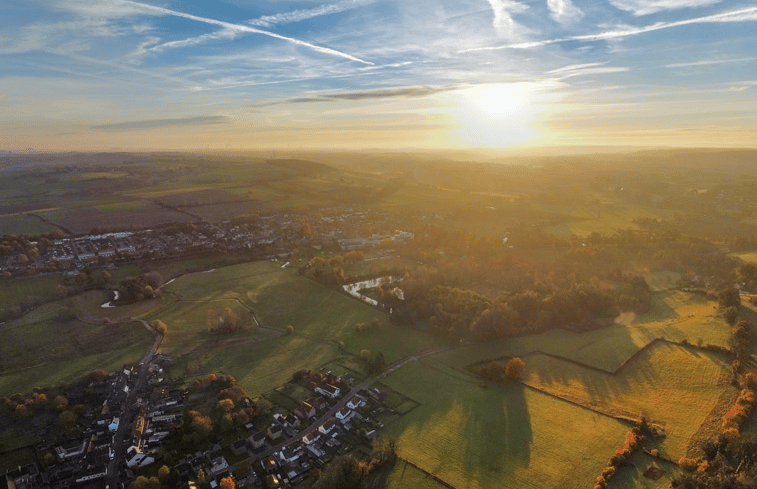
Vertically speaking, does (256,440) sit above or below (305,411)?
below

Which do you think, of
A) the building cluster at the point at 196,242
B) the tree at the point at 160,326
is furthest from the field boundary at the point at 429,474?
the building cluster at the point at 196,242

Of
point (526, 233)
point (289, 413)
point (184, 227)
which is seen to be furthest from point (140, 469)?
point (526, 233)

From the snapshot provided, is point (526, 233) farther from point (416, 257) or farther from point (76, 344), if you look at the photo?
point (76, 344)

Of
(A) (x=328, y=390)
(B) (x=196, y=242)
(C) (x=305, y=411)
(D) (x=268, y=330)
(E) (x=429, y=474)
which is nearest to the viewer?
(E) (x=429, y=474)

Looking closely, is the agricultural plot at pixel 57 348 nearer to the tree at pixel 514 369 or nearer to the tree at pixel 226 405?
the tree at pixel 226 405

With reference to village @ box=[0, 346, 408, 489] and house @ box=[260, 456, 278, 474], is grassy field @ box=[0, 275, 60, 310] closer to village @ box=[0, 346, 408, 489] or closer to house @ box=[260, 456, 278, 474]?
village @ box=[0, 346, 408, 489]

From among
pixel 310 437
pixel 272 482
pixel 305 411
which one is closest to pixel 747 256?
pixel 305 411

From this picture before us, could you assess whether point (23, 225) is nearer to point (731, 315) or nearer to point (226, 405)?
point (226, 405)
